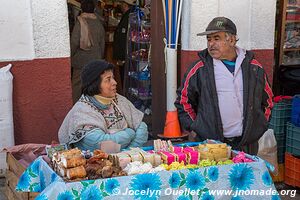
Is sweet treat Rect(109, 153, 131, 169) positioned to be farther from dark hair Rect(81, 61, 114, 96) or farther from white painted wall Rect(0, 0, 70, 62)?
white painted wall Rect(0, 0, 70, 62)

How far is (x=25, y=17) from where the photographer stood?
4.51 metres

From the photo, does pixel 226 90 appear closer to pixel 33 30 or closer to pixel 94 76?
pixel 94 76

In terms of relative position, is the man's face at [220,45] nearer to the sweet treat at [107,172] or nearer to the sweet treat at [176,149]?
the sweet treat at [176,149]

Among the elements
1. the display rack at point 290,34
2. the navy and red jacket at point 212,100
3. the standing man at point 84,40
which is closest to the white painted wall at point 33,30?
the navy and red jacket at point 212,100

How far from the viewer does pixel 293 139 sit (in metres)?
5.15

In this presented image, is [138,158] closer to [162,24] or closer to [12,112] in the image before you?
[12,112]

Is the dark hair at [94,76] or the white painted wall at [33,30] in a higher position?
the white painted wall at [33,30]

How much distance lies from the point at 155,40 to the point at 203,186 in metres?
3.04

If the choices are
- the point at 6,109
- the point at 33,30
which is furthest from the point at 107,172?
the point at 33,30

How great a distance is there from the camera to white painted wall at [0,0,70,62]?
14.6 feet

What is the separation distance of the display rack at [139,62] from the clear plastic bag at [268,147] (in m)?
1.56

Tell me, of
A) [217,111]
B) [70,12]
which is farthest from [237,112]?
[70,12]

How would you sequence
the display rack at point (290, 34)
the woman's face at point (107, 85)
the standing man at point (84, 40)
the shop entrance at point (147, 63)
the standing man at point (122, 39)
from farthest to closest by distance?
1. the standing man at point (122, 39)
2. the standing man at point (84, 40)
3. the display rack at point (290, 34)
4. the shop entrance at point (147, 63)
5. the woman's face at point (107, 85)

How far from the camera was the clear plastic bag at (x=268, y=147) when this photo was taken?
16.7 ft
